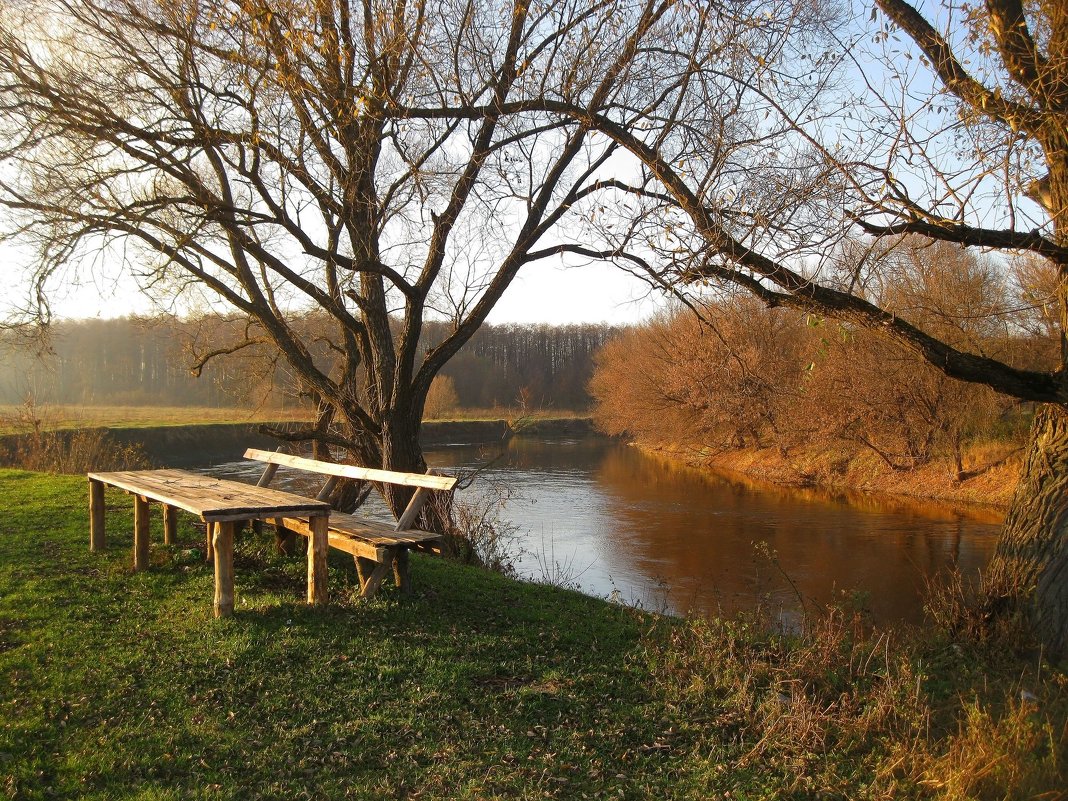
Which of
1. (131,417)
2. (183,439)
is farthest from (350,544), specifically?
(131,417)

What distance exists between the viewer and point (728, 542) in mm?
14383

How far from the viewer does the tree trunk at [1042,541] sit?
6.03 m

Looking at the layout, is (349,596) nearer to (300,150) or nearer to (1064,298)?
(300,150)

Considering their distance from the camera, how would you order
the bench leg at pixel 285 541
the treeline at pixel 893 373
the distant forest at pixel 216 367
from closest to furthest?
the bench leg at pixel 285 541 < the distant forest at pixel 216 367 < the treeline at pixel 893 373

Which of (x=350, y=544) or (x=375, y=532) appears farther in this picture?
(x=375, y=532)

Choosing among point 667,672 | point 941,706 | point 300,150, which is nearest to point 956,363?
point 941,706

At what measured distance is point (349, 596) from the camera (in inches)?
243

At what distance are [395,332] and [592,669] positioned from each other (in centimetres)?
727

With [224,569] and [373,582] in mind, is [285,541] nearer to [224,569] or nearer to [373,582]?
[373,582]

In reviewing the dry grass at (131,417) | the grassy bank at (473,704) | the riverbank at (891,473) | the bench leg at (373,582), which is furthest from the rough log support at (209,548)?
the riverbank at (891,473)

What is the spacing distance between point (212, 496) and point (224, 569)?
3.12 ft

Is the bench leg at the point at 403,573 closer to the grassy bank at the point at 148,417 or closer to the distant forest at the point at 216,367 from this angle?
the grassy bank at the point at 148,417

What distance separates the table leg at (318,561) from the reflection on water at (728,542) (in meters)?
2.95

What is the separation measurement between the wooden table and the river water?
11.3 feet
